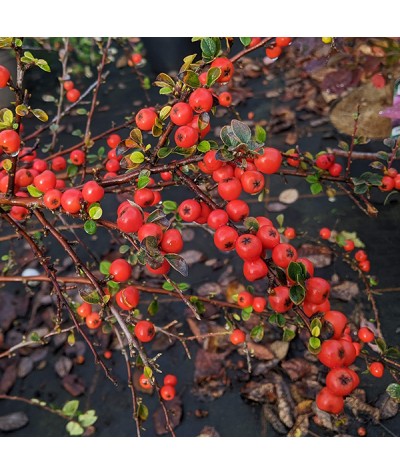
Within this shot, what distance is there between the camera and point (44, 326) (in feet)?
8.05

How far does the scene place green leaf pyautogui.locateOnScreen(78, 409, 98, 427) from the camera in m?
1.97

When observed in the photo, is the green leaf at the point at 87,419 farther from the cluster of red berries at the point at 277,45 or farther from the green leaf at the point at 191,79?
the cluster of red berries at the point at 277,45

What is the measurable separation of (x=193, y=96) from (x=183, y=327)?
1442mm

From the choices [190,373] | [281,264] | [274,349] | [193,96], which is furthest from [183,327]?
[193,96]

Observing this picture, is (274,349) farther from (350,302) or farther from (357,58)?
(357,58)

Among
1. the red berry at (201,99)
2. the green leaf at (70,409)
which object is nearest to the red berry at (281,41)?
the red berry at (201,99)

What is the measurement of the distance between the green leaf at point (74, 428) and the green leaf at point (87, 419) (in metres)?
0.02

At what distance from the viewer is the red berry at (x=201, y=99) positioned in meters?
1.17

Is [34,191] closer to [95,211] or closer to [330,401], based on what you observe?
[95,211]

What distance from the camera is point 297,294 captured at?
104cm

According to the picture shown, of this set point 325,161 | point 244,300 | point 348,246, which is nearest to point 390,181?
point 325,161

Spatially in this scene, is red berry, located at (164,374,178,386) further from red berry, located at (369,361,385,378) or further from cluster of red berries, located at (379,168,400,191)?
cluster of red berries, located at (379,168,400,191)

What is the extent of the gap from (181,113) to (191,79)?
9 centimetres

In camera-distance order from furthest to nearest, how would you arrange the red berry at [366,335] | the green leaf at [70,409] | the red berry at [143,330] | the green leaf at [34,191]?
the green leaf at [70,409] → the red berry at [366,335] → the red berry at [143,330] → the green leaf at [34,191]
